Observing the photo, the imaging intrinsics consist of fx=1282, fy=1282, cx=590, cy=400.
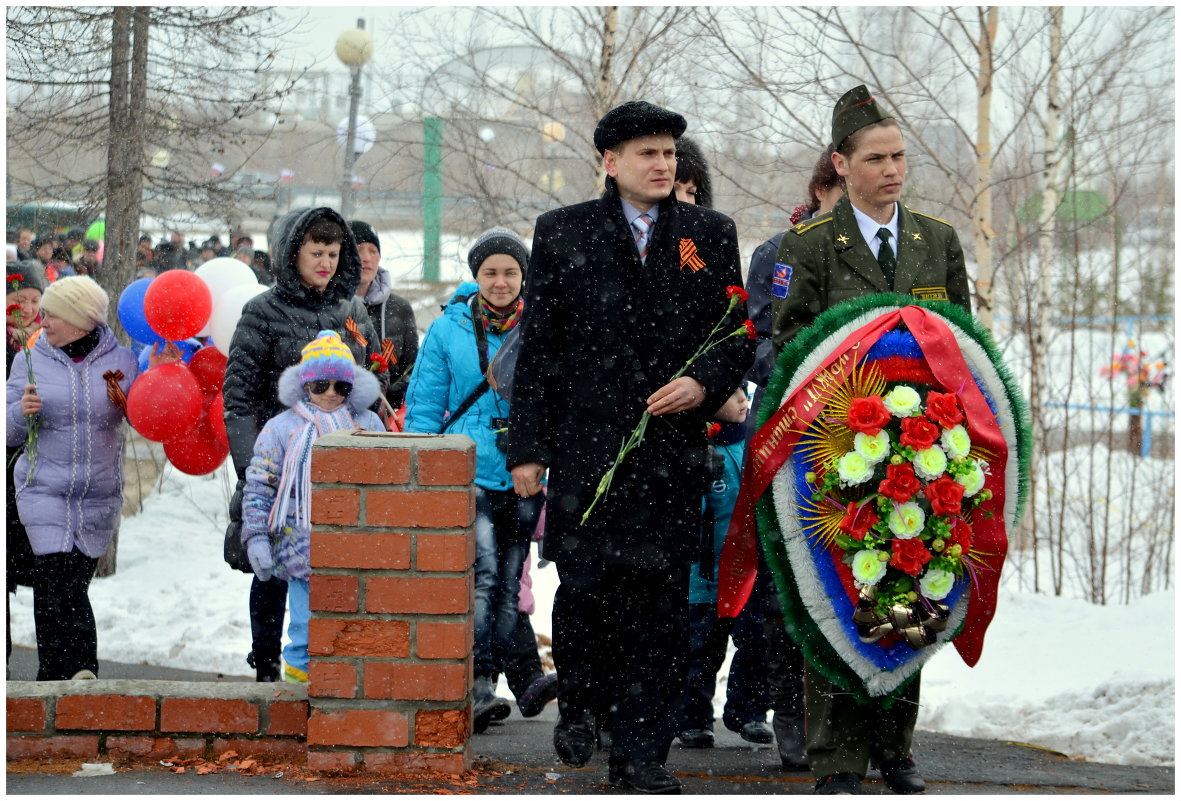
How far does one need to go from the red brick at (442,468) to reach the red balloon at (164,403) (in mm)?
2051

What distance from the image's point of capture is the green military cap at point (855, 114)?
166 inches

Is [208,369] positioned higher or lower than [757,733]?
higher

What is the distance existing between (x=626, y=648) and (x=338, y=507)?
1041 mm

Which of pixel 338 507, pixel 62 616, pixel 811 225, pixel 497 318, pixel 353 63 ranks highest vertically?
pixel 353 63

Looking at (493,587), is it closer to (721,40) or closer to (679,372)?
(679,372)

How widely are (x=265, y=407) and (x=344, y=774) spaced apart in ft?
6.56

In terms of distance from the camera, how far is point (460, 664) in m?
3.79

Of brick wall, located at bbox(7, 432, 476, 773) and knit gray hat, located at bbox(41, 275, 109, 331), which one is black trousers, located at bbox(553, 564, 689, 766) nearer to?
brick wall, located at bbox(7, 432, 476, 773)

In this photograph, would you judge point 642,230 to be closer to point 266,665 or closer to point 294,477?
point 294,477

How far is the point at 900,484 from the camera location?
12.2 feet

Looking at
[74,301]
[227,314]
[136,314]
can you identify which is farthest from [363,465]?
[136,314]

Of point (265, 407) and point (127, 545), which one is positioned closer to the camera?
point (265, 407)

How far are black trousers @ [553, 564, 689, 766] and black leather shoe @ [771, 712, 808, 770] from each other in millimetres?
648

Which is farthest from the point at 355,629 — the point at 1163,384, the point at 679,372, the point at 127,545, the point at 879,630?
the point at 1163,384
